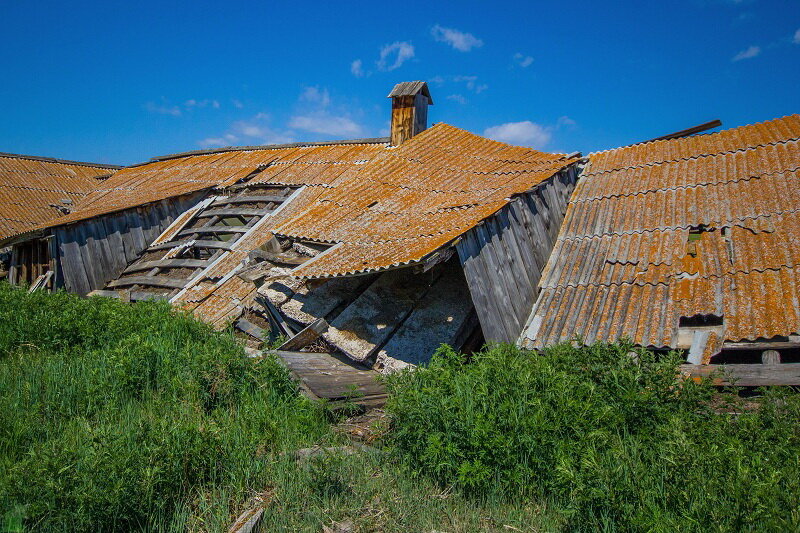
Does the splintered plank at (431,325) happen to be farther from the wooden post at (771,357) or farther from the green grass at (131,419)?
the wooden post at (771,357)

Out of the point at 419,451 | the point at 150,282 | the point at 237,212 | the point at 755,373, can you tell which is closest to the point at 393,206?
the point at 237,212

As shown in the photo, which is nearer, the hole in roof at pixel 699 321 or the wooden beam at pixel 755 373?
the wooden beam at pixel 755 373

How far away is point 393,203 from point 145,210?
7307 millimetres

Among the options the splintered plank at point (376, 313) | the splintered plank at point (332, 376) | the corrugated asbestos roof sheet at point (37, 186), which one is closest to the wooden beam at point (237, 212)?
the splintered plank at point (376, 313)

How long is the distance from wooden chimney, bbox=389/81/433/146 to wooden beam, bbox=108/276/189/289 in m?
6.21

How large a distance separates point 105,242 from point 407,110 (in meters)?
8.00

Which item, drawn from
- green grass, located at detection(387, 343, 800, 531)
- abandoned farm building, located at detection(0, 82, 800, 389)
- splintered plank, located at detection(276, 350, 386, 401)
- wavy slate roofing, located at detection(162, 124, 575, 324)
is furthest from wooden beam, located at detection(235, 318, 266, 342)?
green grass, located at detection(387, 343, 800, 531)

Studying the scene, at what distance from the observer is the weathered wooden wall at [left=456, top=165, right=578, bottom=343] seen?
6969mm

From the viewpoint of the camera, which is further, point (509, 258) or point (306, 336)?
point (509, 258)

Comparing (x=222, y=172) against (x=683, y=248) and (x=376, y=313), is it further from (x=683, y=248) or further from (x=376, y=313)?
(x=683, y=248)

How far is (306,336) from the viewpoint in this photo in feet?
23.9

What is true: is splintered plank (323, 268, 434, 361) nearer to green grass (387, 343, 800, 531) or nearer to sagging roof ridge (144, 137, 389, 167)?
green grass (387, 343, 800, 531)

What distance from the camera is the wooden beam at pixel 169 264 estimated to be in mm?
10869

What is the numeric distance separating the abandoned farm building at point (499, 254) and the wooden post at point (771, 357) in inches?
1.1
